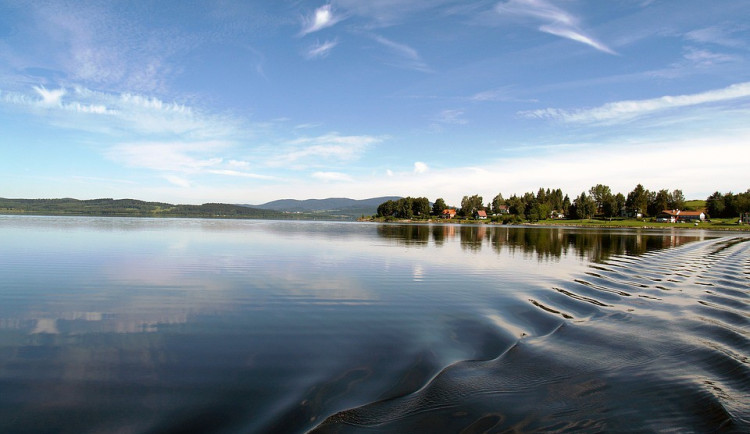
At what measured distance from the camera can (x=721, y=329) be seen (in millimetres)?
12336

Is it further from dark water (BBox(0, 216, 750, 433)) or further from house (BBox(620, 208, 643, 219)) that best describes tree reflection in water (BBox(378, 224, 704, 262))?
house (BBox(620, 208, 643, 219))

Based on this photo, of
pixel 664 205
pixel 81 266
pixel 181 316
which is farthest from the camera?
pixel 664 205

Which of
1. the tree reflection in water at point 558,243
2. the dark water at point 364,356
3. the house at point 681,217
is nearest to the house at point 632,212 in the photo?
the house at point 681,217

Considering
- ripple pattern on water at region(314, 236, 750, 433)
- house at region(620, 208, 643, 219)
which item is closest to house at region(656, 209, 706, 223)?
house at region(620, 208, 643, 219)

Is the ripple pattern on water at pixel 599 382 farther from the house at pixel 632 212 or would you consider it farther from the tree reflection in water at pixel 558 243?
the house at pixel 632 212

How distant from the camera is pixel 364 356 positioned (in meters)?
9.79

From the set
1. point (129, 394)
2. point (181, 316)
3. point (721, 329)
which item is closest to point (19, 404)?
point (129, 394)

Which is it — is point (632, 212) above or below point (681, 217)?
above

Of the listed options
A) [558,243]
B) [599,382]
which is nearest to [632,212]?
[558,243]

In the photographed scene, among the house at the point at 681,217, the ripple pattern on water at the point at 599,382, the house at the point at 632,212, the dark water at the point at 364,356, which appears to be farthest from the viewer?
the house at the point at 632,212

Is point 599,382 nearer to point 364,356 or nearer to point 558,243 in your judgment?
point 364,356

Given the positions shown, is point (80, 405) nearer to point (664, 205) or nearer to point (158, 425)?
point (158, 425)

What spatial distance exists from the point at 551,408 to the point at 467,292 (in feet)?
38.3

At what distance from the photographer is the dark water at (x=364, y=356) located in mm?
6773
